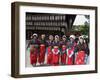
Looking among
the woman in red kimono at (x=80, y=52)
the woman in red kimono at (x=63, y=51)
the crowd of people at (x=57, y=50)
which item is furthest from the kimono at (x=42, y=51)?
the woman in red kimono at (x=80, y=52)

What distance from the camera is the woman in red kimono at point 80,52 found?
6.27ft

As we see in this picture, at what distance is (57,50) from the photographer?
6.03 feet

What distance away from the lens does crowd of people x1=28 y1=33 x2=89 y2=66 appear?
177cm

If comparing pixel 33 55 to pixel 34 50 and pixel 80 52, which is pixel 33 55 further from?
pixel 80 52

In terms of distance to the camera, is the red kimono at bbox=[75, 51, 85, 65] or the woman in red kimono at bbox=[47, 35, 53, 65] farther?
the red kimono at bbox=[75, 51, 85, 65]

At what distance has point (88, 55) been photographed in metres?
1.95

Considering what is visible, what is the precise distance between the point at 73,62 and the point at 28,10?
1.69 feet

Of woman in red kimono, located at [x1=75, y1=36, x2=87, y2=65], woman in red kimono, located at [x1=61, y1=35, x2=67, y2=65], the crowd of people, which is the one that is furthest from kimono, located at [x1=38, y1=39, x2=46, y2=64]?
woman in red kimono, located at [x1=75, y1=36, x2=87, y2=65]

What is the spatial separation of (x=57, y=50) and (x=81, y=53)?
8.1 inches

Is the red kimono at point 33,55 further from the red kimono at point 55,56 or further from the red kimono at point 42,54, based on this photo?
the red kimono at point 55,56

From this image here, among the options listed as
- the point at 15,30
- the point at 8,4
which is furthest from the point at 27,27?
the point at 8,4

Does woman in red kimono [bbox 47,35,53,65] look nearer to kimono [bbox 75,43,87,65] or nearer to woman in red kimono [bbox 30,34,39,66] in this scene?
woman in red kimono [bbox 30,34,39,66]

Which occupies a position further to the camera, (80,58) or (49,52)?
(80,58)

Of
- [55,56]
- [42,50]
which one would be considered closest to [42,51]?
[42,50]
